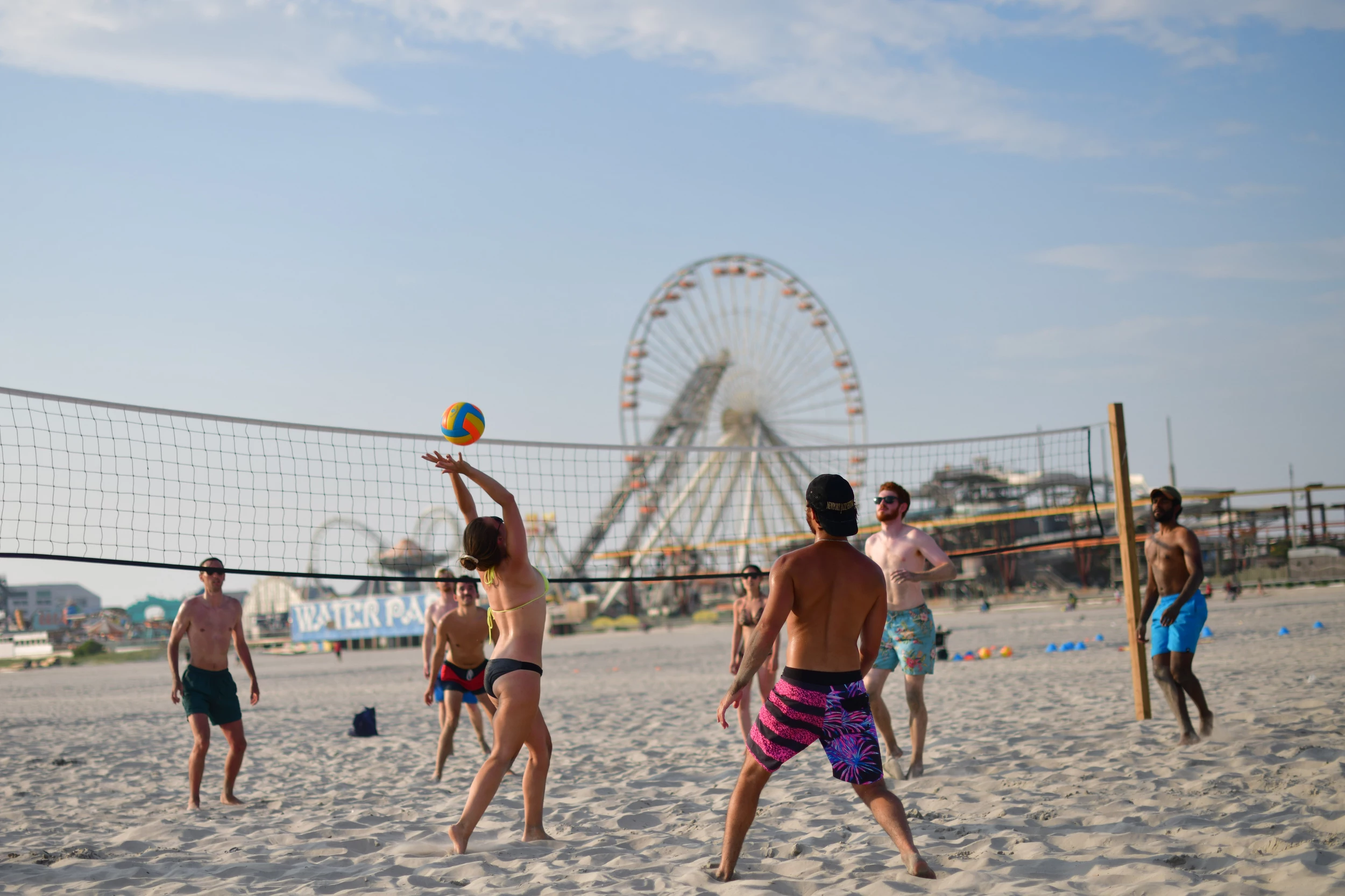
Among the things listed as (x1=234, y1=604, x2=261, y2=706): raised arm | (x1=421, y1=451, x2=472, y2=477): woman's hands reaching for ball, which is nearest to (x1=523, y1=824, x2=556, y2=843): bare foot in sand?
(x1=421, y1=451, x2=472, y2=477): woman's hands reaching for ball

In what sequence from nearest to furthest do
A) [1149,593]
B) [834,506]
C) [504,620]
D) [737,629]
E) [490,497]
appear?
1. [834,506]
2. [490,497]
3. [504,620]
4. [1149,593]
5. [737,629]

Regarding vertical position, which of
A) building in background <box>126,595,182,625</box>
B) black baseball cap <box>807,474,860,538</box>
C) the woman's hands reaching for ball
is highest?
the woman's hands reaching for ball

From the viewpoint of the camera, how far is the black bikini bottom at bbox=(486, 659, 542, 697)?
13.0 feet

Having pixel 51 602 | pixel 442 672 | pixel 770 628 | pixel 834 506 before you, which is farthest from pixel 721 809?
pixel 51 602

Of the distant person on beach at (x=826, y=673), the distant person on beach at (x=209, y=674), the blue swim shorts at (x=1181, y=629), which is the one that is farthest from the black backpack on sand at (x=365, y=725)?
the distant person on beach at (x=826, y=673)

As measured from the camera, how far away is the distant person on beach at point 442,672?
6.37m

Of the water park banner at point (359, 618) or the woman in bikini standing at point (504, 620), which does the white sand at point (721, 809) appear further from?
the water park banner at point (359, 618)

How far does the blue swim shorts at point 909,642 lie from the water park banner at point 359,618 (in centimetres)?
3511

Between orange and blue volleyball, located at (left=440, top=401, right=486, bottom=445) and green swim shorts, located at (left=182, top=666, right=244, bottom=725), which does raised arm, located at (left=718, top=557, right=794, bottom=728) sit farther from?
green swim shorts, located at (left=182, top=666, right=244, bottom=725)

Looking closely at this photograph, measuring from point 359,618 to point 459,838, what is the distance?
38.5 metres

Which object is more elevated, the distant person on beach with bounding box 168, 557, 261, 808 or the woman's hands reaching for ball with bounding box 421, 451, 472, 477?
the woman's hands reaching for ball with bounding box 421, 451, 472, 477

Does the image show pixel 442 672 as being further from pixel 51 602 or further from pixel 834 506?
pixel 51 602

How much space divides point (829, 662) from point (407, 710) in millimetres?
9500

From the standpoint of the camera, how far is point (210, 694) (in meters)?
5.60
